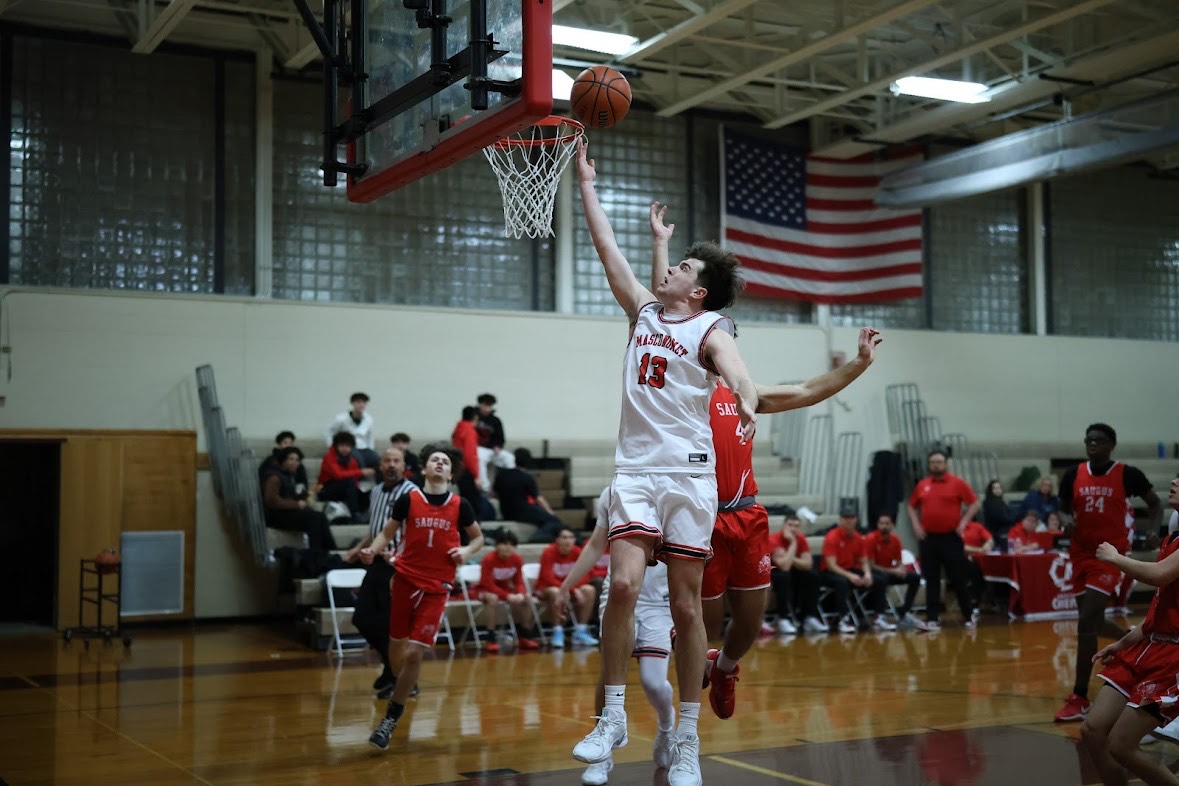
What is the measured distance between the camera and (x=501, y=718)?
7.98m

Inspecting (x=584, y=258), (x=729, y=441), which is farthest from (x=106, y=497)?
(x=729, y=441)

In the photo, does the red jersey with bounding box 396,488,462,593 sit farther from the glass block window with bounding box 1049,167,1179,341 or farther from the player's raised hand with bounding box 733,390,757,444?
the glass block window with bounding box 1049,167,1179,341

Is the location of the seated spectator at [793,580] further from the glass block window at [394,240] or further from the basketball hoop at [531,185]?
the basketball hoop at [531,185]

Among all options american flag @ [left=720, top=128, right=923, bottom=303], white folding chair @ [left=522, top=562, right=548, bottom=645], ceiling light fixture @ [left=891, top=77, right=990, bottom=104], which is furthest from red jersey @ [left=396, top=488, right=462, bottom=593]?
american flag @ [left=720, top=128, right=923, bottom=303]

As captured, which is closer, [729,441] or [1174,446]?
[729,441]

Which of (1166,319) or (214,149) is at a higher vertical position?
(214,149)

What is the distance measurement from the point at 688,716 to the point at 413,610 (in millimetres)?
2679

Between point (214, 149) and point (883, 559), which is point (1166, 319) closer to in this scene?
point (883, 559)

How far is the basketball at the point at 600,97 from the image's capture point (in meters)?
5.99

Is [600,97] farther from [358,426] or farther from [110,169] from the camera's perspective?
[110,169]

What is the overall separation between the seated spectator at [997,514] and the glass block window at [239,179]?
32.6 ft

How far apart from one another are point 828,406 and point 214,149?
911cm

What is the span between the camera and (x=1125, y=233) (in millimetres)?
20547

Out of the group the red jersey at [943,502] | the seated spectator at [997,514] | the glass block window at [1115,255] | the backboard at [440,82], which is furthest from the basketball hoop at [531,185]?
the glass block window at [1115,255]
